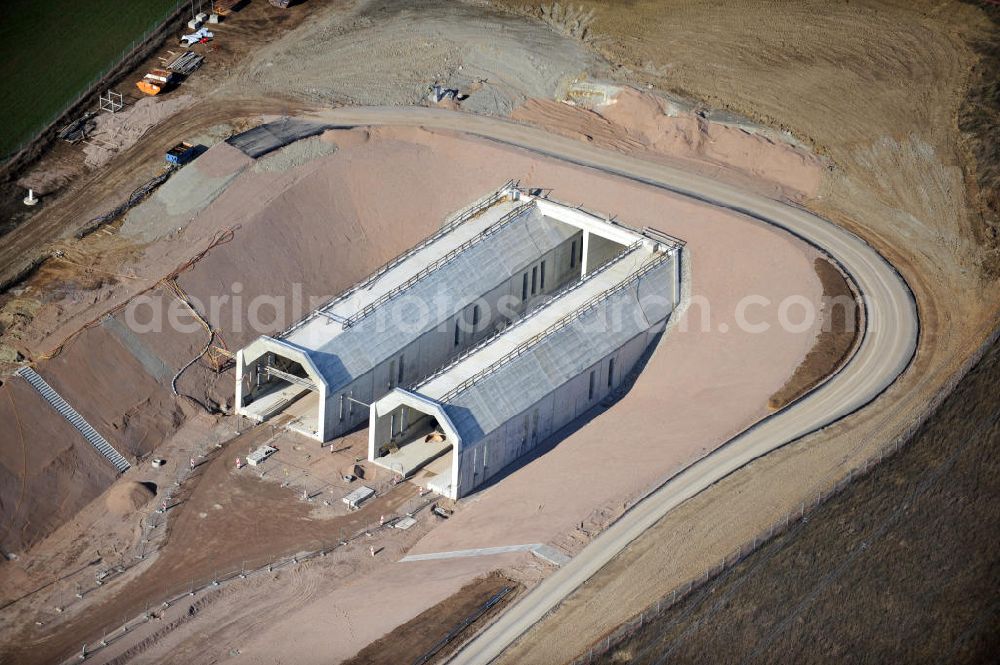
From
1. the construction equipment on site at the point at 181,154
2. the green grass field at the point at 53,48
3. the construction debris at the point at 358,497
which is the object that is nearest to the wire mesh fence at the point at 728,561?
the construction debris at the point at 358,497

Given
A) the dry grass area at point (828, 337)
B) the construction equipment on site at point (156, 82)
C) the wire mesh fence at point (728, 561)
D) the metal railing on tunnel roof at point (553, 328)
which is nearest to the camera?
the wire mesh fence at point (728, 561)

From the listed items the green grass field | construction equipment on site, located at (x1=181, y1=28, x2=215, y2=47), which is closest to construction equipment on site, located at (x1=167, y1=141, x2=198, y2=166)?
the green grass field

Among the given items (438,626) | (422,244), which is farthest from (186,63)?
(438,626)

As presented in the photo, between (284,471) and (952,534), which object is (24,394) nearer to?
(284,471)

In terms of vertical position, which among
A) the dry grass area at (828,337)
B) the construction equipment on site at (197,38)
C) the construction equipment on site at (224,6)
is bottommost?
the dry grass area at (828,337)

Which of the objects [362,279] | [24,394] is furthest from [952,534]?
[24,394]

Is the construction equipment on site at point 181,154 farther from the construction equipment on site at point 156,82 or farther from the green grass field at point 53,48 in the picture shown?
Answer: the green grass field at point 53,48

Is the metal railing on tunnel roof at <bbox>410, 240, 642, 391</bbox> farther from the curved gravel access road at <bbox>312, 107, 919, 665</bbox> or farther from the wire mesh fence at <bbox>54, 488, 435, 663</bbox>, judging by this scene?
the wire mesh fence at <bbox>54, 488, 435, 663</bbox>
